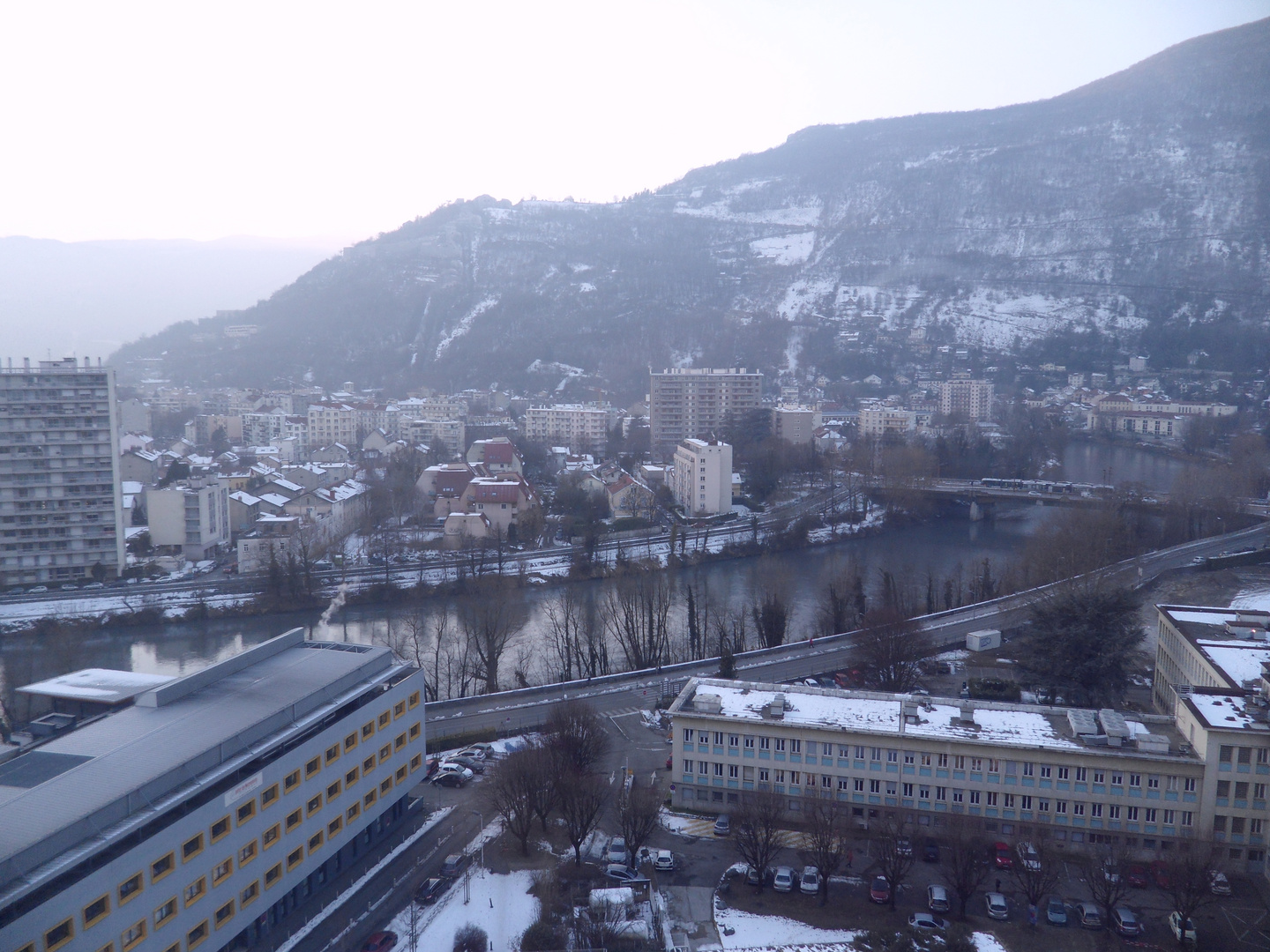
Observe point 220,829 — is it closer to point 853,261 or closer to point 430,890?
point 430,890

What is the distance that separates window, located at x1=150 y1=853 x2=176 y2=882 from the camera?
9.27ft

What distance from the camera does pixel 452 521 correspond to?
10930mm

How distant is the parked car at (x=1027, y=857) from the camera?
3673 millimetres

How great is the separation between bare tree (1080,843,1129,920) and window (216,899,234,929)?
10.5ft

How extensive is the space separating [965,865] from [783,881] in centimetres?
73

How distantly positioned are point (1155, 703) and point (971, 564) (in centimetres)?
469

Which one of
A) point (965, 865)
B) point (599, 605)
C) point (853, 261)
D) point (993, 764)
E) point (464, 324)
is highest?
point (853, 261)

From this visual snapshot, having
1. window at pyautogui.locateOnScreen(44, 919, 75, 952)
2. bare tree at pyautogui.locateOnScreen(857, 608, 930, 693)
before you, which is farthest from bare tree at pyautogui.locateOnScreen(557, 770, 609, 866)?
bare tree at pyautogui.locateOnScreen(857, 608, 930, 693)

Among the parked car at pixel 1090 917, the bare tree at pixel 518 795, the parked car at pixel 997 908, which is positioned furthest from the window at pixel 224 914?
the parked car at pixel 1090 917

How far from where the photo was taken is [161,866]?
2.87 metres

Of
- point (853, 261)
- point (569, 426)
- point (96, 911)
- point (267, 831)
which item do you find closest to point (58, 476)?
point (267, 831)

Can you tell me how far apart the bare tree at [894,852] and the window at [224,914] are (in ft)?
8.02

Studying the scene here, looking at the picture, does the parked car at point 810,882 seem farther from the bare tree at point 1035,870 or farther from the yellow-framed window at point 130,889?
the yellow-framed window at point 130,889

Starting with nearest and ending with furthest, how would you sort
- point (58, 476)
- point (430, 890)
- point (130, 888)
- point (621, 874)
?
point (130, 888) → point (430, 890) → point (621, 874) → point (58, 476)
